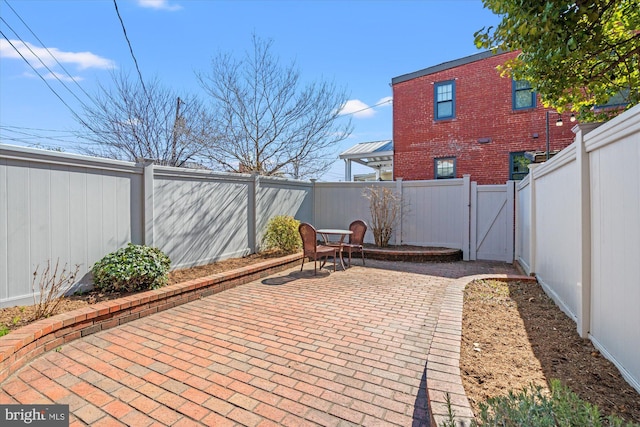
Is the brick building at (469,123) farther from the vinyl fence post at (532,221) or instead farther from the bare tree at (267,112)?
the vinyl fence post at (532,221)

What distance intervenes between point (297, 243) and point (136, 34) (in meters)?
6.50

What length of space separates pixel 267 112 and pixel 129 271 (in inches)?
276

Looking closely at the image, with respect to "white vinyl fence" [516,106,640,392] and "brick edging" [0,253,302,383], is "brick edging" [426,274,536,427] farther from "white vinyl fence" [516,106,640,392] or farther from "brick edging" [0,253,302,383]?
"brick edging" [0,253,302,383]

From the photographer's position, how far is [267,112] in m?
9.94

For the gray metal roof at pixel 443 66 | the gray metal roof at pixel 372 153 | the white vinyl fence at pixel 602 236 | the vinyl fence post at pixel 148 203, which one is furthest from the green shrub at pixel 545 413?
the gray metal roof at pixel 372 153

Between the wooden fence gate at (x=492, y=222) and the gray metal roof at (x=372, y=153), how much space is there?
5.49 meters

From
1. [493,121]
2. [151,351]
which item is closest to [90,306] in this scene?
[151,351]

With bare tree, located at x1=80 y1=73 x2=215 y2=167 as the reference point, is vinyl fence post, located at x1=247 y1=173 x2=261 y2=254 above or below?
below

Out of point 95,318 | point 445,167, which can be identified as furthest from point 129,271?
point 445,167

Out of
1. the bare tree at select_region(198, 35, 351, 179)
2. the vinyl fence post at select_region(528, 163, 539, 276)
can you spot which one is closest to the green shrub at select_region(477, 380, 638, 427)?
the vinyl fence post at select_region(528, 163, 539, 276)

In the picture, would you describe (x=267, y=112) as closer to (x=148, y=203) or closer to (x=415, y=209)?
(x=415, y=209)

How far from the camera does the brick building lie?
1059 centimetres

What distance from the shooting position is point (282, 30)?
360 inches

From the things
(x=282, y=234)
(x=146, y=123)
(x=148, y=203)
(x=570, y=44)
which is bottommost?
(x=282, y=234)
